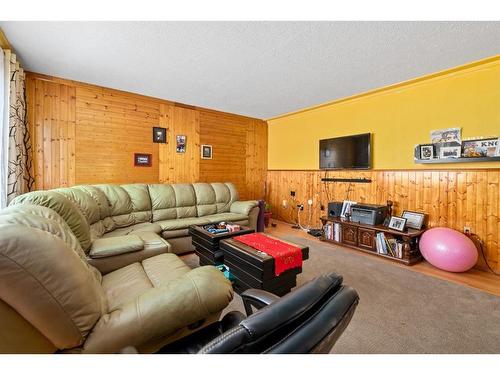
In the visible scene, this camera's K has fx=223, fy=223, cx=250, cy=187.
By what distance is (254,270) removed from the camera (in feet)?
5.90

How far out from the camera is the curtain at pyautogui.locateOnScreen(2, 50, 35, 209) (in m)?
2.31

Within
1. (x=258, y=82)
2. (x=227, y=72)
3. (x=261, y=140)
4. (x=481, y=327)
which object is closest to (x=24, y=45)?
(x=227, y=72)

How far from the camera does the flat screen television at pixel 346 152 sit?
12.1ft

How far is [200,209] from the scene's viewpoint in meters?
3.81

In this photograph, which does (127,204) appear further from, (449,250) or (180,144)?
(449,250)

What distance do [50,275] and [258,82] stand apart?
319cm

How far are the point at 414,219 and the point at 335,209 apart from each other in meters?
1.10

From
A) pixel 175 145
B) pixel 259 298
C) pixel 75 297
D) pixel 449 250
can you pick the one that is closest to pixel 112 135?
pixel 175 145

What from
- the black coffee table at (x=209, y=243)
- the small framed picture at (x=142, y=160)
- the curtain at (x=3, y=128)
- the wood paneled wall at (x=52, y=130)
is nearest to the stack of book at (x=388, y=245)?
the black coffee table at (x=209, y=243)

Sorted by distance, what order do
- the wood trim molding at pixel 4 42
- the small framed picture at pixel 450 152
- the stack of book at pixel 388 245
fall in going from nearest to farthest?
the wood trim molding at pixel 4 42
the small framed picture at pixel 450 152
the stack of book at pixel 388 245

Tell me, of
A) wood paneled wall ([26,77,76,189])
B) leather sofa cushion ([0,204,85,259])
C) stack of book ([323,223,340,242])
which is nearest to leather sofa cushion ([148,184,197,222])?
wood paneled wall ([26,77,76,189])

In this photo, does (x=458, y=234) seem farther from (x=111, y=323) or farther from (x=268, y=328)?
(x=111, y=323)

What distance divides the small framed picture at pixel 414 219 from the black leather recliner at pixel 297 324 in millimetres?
3041

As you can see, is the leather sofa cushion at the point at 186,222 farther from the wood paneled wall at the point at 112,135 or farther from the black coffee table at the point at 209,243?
the wood paneled wall at the point at 112,135
